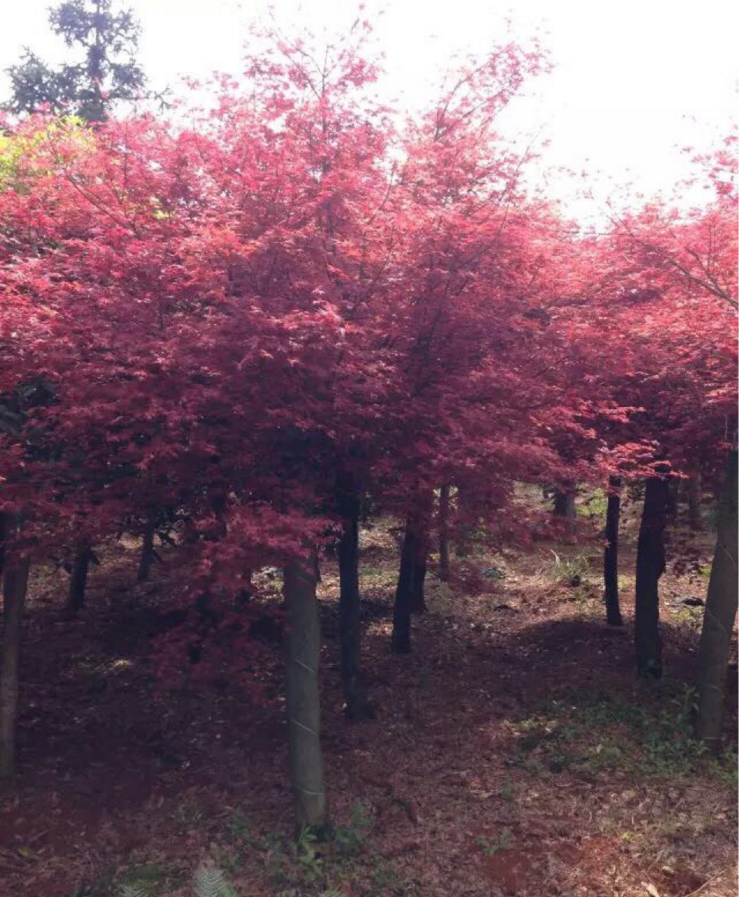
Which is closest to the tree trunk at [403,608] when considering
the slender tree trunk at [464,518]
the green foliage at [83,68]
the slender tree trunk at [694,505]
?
the slender tree trunk at [464,518]

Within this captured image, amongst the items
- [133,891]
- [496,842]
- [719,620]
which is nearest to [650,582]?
[719,620]

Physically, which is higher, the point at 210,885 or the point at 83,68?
the point at 83,68

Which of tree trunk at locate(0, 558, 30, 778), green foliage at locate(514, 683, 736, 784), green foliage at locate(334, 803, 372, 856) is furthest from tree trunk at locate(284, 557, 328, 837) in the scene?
tree trunk at locate(0, 558, 30, 778)

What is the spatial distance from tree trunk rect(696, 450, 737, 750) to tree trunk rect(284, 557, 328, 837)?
418 centimetres

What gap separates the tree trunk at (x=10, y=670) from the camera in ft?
27.7

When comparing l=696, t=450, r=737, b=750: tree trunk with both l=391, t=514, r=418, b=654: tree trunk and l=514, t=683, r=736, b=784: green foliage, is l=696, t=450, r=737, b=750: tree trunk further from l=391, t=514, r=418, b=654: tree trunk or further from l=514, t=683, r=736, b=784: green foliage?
l=391, t=514, r=418, b=654: tree trunk

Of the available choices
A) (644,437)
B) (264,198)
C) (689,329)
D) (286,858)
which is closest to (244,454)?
(264,198)

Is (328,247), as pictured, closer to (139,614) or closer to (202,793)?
(202,793)

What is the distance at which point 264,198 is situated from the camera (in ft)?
20.9

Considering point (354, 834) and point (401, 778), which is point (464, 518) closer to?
point (354, 834)

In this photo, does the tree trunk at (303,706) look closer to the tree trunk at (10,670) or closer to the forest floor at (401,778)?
the forest floor at (401,778)

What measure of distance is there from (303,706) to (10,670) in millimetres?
3312

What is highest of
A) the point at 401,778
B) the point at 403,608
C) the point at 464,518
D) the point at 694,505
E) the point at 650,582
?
the point at 464,518

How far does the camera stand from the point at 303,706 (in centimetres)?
741
